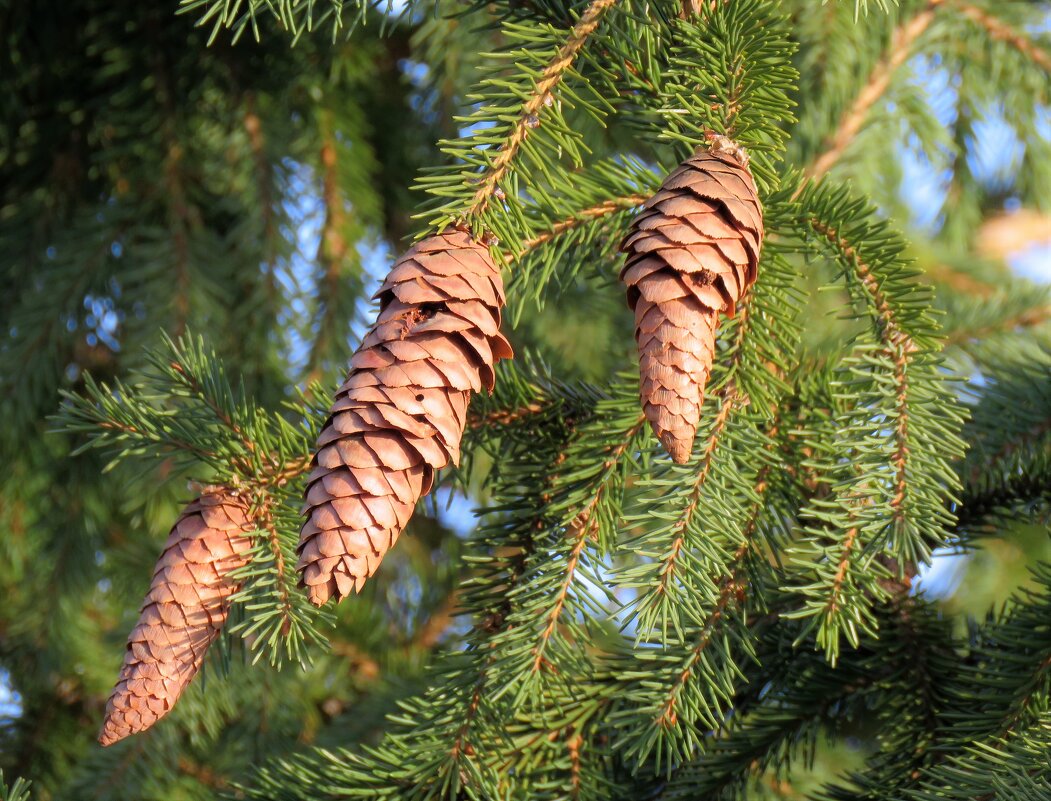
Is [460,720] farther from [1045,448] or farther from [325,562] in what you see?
[1045,448]

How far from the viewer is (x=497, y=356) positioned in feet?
1.99

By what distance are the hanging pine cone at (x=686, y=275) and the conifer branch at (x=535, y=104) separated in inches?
3.5

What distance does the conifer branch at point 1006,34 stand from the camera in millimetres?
1277

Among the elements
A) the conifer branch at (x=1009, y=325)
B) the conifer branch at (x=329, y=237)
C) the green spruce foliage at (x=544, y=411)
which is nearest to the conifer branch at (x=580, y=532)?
the green spruce foliage at (x=544, y=411)

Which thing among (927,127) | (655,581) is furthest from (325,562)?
(927,127)

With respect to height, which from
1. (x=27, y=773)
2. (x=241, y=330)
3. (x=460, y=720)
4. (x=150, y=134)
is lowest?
(x=27, y=773)

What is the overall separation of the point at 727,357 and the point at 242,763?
2.58 feet

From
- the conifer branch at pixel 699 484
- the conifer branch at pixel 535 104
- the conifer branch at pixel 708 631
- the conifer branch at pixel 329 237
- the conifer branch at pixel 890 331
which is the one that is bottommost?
the conifer branch at pixel 329 237

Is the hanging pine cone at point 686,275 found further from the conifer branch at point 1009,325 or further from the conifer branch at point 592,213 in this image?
the conifer branch at point 1009,325

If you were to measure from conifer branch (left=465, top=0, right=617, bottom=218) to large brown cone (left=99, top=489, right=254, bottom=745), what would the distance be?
260mm

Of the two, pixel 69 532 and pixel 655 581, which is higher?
pixel 655 581

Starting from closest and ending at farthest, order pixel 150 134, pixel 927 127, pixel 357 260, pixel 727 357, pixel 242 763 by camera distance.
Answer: pixel 727 357 < pixel 242 763 < pixel 150 134 < pixel 357 260 < pixel 927 127

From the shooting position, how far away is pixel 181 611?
0.61 metres

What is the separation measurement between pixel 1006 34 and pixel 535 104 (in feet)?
3.12
